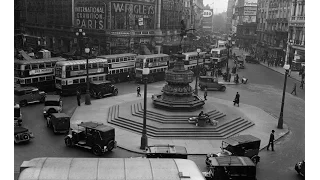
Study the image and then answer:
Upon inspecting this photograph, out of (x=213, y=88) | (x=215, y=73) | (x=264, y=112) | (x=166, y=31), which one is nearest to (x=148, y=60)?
(x=213, y=88)

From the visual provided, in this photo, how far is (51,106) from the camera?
25031 mm

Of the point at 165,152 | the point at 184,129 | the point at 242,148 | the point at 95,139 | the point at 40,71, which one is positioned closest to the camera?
the point at 165,152

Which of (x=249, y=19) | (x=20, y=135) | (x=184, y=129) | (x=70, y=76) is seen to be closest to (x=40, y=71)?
(x=70, y=76)

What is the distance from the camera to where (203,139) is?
2106 cm

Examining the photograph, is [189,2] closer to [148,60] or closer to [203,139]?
[148,60]

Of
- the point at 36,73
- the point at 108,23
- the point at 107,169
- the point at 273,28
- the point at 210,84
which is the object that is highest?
the point at 273,28

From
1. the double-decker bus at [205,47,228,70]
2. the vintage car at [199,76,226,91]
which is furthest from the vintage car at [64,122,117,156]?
the double-decker bus at [205,47,228,70]

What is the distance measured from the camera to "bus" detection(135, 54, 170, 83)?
40000 millimetres

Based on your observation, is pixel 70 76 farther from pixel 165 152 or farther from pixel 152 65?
pixel 165 152

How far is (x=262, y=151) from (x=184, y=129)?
5.27 meters

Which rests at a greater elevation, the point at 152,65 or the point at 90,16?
the point at 90,16

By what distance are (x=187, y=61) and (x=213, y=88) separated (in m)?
10.5

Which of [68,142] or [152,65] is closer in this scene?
[68,142]

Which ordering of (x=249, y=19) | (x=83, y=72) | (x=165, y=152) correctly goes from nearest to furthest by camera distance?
(x=165, y=152) → (x=83, y=72) → (x=249, y=19)
